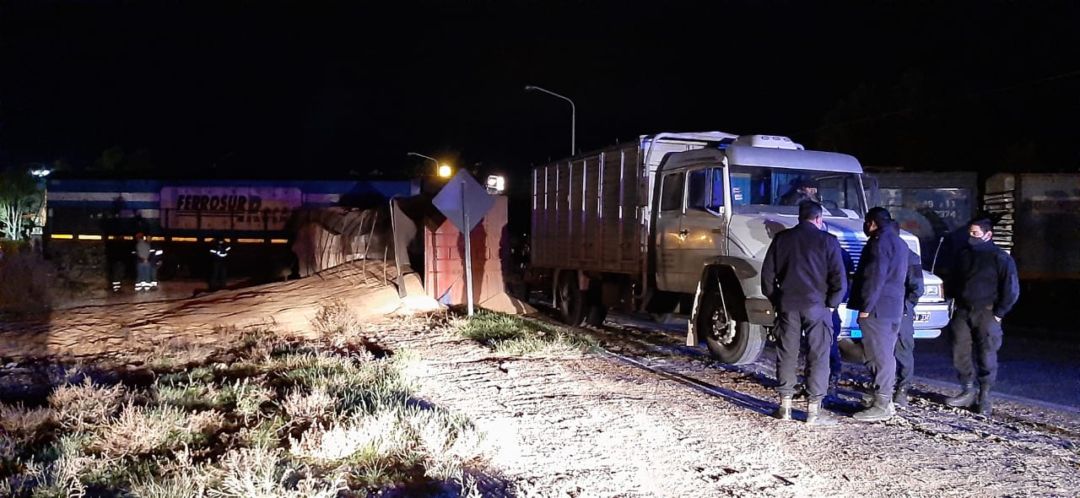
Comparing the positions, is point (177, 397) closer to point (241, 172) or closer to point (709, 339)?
point (709, 339)

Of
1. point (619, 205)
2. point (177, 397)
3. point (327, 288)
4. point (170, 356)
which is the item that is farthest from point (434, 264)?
point (177, 397)

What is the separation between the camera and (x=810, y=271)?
663 centimetres

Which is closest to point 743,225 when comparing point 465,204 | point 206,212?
point 465,204

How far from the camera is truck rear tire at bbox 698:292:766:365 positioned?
923 centimetres

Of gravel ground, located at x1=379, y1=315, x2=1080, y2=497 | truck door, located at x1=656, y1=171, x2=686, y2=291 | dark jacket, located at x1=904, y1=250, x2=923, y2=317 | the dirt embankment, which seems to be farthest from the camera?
the dirt embankment

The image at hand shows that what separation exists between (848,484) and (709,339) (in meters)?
4.82

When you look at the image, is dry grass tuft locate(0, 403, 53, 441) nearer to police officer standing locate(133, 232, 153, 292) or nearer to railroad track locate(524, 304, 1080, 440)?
railroad track locate(524, 304, 1080, 440)

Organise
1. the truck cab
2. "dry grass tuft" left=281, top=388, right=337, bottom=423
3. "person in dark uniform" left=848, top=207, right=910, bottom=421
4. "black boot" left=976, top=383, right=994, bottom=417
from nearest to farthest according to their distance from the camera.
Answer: "dry grass tuft" left=281, top=388, right=337, bottom=423
"person in dark uniform" left=848, top=207, right=910, bottom=421
"black boot" left=976, top=383, right=994, bottom=417
the truck cab

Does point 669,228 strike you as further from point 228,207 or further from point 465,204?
point 228,207

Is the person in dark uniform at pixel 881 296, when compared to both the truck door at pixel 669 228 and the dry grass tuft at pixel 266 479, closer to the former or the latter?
the truck door at pixel 669 228

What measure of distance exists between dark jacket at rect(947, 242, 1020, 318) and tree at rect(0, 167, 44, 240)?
7320 centimetres

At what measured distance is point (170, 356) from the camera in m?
10.4

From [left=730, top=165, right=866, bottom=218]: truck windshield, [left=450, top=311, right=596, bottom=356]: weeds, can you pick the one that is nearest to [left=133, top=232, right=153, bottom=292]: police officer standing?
[left=450, top=311, right=596, bottom=356]: weeds

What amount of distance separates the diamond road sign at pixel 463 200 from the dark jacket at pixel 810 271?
7704mm
